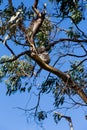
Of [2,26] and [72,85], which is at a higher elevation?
[2,26]

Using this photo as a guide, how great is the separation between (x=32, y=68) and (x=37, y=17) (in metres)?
1.56

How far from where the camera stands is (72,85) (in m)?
9.76

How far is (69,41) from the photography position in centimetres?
1023

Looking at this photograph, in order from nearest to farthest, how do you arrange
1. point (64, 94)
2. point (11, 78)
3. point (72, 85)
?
point (72, 85), point (64, 94), point (11, 78)

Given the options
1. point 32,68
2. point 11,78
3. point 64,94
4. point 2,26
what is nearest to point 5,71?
point 11,78

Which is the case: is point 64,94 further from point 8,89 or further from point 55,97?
point 8,89

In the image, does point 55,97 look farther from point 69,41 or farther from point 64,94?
point 69,41

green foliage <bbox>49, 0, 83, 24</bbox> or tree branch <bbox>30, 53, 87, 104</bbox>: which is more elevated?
green foliage <bbox>49, 0, 83, 24</bbox>

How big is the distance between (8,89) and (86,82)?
245 cm

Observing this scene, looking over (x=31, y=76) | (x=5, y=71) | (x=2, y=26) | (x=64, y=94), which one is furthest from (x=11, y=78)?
(x=2, y=26)

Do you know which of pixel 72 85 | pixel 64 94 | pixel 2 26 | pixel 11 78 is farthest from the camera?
pixel 11 78

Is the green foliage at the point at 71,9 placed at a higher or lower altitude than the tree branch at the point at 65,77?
higher

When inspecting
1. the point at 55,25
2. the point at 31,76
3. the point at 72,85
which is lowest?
the point at 72,85

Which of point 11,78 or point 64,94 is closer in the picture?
point 64,94
